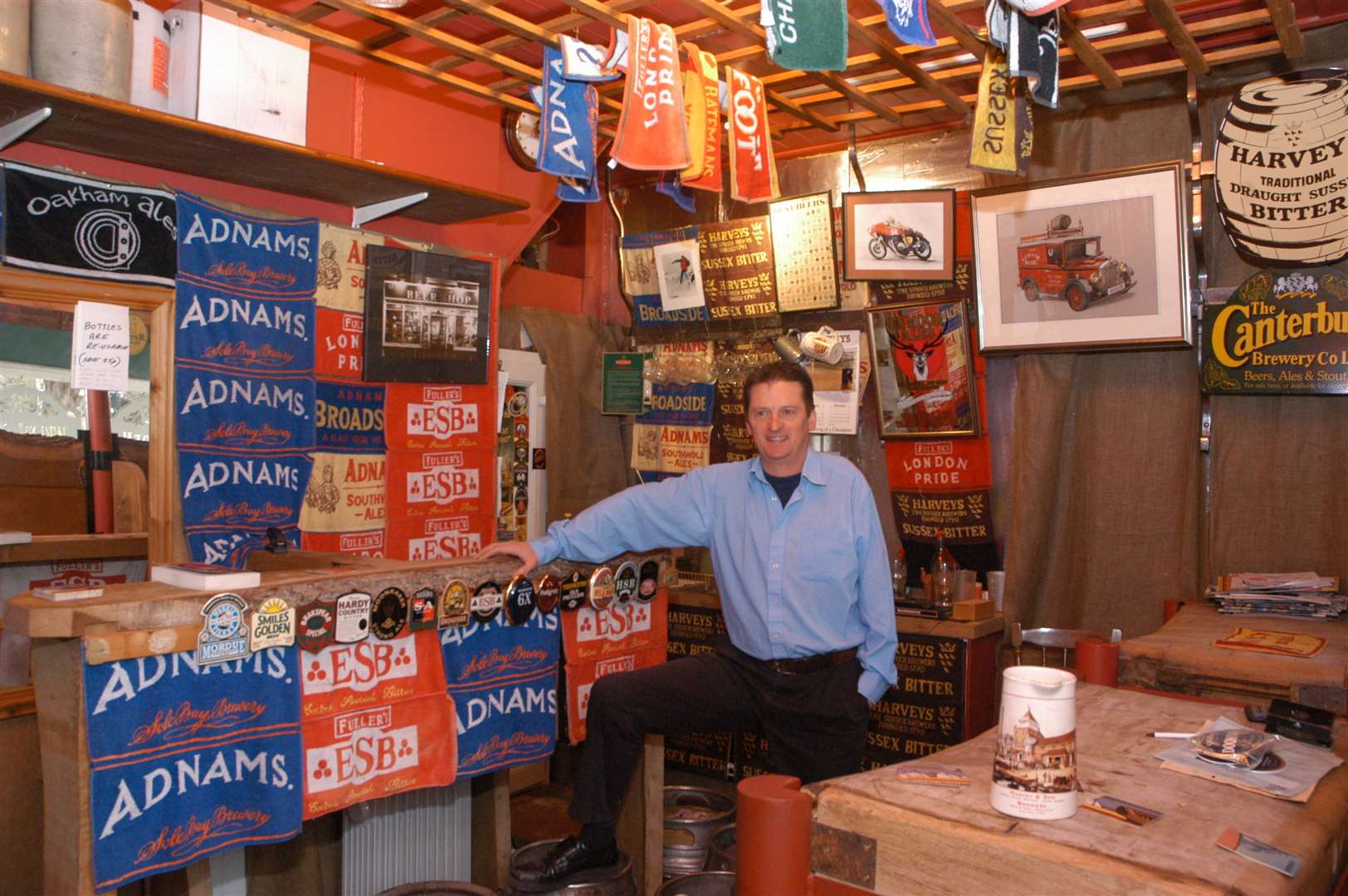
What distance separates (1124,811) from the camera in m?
1.76

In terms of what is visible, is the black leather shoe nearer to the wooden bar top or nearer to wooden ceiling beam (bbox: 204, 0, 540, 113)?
the wooden bar top

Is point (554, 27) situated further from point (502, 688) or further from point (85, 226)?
point (502, 688)

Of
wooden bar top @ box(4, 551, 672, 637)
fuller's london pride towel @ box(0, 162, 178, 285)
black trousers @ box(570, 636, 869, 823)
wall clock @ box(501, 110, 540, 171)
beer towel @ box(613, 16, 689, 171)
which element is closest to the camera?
wooden bar top @ box(4, 551, 672, 637)

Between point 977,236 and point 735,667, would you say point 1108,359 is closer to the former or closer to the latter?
point 977,236

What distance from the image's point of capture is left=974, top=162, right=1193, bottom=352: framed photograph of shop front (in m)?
4.56

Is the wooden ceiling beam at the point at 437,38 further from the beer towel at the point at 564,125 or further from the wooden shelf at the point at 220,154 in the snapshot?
the wooden shelf at the point at 220,154

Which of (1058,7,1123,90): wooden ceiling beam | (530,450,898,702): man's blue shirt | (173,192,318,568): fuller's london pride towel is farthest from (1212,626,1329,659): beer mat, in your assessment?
(173,192,318,568): fuller's london pride towel

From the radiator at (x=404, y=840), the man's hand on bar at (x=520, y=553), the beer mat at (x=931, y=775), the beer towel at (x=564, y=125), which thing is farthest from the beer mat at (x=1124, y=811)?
the beer towel at (x=564, y=125)

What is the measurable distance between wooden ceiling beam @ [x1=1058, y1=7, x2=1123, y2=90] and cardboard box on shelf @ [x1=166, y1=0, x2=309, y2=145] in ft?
9.05

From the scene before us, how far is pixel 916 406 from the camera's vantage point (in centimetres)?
529

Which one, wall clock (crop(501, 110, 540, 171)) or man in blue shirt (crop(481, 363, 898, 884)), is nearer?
man in blue shirt (crop(481, 363, 898, 884))

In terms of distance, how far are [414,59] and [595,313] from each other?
2.20 meters

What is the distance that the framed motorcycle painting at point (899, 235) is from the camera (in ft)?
16.8

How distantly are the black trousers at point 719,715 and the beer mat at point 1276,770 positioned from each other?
51.8 inches
